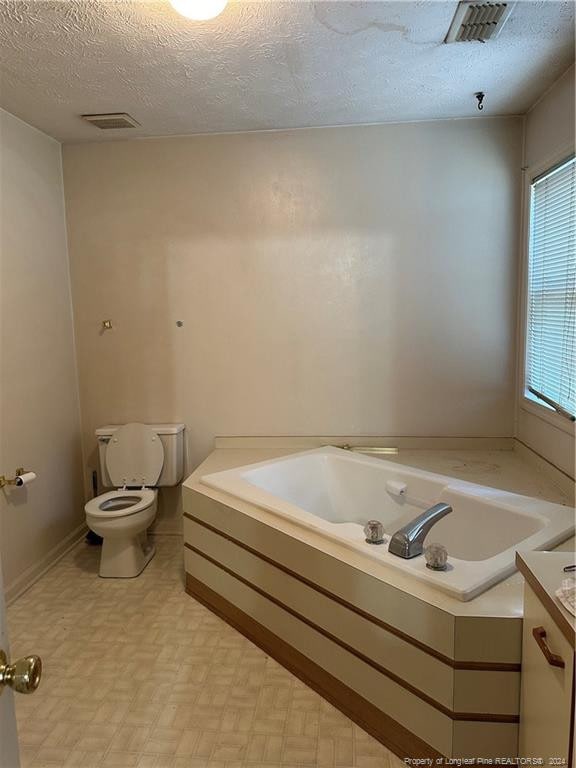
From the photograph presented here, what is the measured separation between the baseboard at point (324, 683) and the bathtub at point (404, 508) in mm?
488

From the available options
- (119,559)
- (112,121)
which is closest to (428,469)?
(119,559)

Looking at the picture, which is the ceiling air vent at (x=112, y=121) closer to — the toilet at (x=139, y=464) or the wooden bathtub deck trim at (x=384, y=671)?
the toilet at (x=139, y=464)

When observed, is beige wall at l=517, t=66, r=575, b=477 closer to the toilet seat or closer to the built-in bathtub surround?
the built-in bathtub surround

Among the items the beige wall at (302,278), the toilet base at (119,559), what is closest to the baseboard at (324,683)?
the toilet base at (119,559)

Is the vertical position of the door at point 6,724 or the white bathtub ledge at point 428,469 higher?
the door at point 6,724

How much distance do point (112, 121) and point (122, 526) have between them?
2.09m

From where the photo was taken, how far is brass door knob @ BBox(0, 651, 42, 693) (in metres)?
0.79

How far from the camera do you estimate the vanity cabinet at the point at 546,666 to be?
3.52 ft

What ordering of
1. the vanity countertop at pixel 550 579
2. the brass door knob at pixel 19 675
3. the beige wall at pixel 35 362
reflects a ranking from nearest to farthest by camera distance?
1. the brass door knob at pixel 19 675
2. the vanity countertop at pixel 550 579
3. the beige wall at pixel 35 362

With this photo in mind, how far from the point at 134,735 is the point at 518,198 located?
3.02 m

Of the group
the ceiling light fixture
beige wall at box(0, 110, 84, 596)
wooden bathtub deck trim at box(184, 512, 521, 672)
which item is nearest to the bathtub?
wooden bathtub deck trim at box(184, 512, 521, 672)

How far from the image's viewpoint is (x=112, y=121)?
279cm

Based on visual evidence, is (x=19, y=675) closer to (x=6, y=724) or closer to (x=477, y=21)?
(x=6, y=724)

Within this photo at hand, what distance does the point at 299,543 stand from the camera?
2.04 meters
